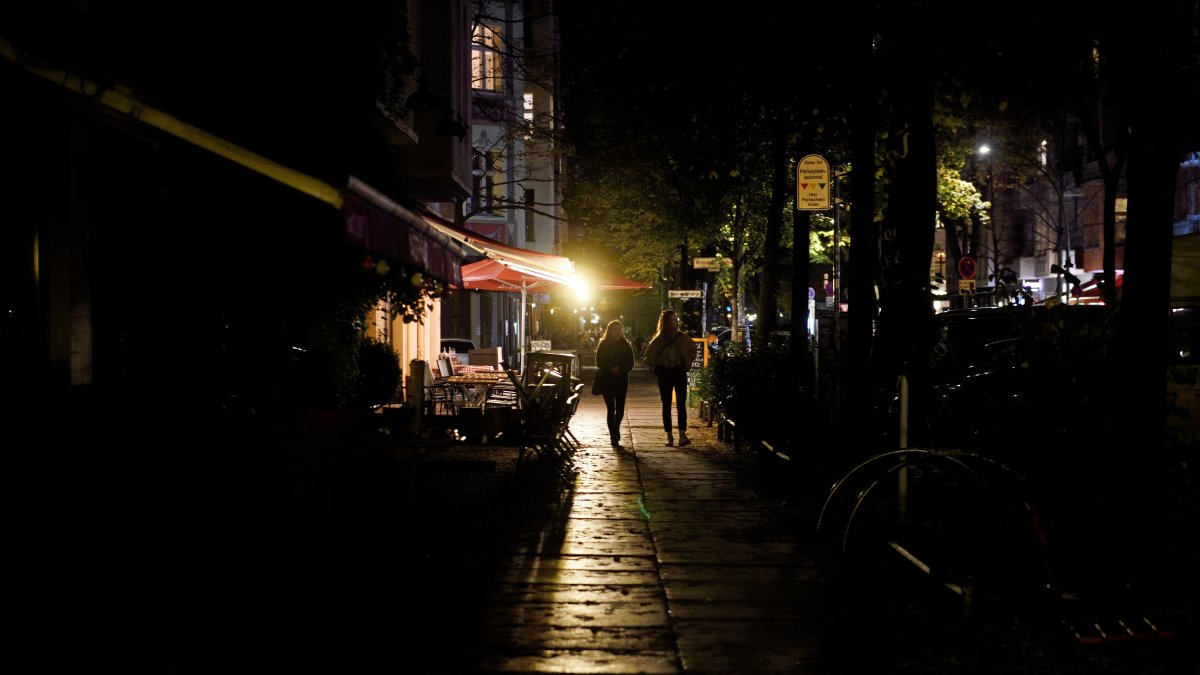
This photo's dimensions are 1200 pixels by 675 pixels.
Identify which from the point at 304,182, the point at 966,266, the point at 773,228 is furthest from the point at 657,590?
the point at 966,266

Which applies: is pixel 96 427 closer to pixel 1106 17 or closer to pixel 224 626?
pixel 224 626

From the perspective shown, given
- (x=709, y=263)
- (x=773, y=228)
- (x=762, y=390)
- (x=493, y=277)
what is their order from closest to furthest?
(x=762, y=390) < (x=773, y=228) < (x=493, y=277) < (x=709, y=263)

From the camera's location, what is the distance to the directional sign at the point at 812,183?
13.2m

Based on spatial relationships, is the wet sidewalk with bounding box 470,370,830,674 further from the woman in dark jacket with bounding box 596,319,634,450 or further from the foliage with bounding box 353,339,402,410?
the foliage with bounding box 353,339,402,410

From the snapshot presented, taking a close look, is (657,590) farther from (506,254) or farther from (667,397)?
(667,397)

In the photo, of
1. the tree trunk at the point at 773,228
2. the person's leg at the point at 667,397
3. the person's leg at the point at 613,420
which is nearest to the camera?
the person's leg at the point at 613,420

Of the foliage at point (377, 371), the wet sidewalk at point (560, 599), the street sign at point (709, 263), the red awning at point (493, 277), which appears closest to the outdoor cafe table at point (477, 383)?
the foliage at point (377, 371)

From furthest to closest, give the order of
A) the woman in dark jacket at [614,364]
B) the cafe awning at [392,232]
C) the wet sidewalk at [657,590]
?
the woman in dark jacket at [614,364] < the cafe awning at [392,232] < the wet sidewalk at [657,590]

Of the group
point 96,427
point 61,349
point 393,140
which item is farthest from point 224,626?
point 393,140

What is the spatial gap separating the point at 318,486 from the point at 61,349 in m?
1.95

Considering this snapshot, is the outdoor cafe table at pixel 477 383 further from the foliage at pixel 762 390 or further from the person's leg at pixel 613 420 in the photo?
the foliage at pixel 762 390

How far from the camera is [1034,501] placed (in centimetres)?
658

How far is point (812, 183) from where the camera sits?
1329 cm

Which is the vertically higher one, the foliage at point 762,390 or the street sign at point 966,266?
the street sign at point 966,266
